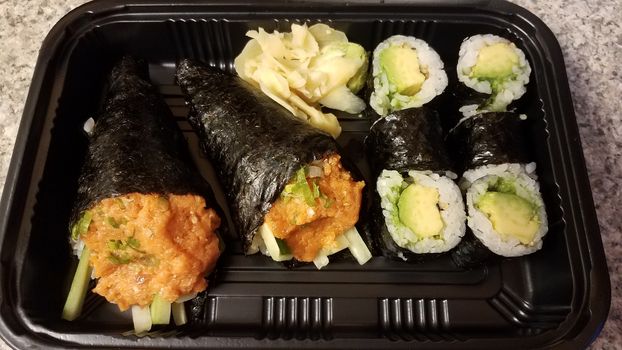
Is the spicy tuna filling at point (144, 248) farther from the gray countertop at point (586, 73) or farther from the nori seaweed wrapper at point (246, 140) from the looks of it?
the gray countertop at point (586, 73)

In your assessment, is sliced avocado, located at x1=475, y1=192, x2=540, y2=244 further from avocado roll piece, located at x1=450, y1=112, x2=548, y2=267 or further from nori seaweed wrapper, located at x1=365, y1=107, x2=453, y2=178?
nori seaweed wrapper, located at x1=365, y1=107, x2=453, y2=178

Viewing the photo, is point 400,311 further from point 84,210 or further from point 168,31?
point 168,31

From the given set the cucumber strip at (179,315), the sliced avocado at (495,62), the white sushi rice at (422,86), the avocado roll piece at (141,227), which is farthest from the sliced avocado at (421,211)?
the cucumber strip at (179,315)

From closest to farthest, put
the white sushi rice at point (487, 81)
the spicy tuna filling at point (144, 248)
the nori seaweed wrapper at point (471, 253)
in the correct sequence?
the spicy tuna filling at point (144, 248) → the nori seaweed wrapper at point (471, 253) → the white sushi rice at point (487, 81)

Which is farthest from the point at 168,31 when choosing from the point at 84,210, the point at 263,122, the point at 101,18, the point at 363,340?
the point at 363,340

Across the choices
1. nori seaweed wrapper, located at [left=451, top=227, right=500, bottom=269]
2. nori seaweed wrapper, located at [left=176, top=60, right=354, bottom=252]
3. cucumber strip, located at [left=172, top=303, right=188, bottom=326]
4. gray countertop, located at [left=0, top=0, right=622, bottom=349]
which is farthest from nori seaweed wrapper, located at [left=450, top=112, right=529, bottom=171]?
cucumber strip, located at [left=172, top=303, right=188, bottom=326]

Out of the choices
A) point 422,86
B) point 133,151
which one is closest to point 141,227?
point 133,151
